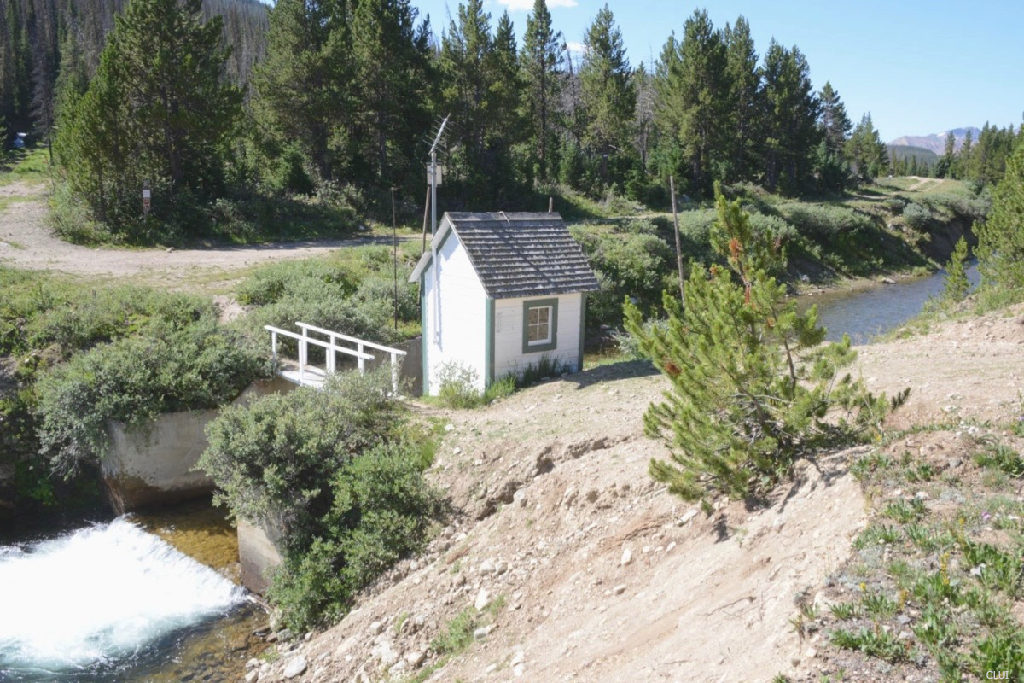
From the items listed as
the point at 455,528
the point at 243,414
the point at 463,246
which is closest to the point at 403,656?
the point at 455,528

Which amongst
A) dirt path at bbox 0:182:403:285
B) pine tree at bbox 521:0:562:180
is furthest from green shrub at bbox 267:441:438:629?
pine tree at bbox 521:0:562:180

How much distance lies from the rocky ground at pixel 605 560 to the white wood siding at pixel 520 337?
1.74m

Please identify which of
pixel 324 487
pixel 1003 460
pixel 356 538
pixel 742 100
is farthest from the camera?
pixel 742 100

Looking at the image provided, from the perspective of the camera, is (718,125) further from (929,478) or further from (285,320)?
(929,478)

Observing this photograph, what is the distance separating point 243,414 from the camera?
12633 millimetres

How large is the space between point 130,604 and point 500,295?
8.28 m

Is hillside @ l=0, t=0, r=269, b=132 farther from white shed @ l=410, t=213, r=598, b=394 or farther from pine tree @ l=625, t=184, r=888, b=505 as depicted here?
pine tree @ l=625, t=184, r=888, b=505

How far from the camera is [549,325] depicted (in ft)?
52.7

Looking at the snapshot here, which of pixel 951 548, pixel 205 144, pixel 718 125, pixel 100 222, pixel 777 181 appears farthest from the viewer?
pixel 777 181

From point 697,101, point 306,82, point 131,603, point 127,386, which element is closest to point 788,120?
point 697,101

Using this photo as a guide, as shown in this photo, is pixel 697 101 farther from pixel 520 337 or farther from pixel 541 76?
pixel 520 337

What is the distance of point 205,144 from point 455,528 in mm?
27314

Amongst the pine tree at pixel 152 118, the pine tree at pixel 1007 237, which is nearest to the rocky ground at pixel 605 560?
the pine tree at pixel 1007 237

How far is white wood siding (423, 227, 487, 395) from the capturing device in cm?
1541
